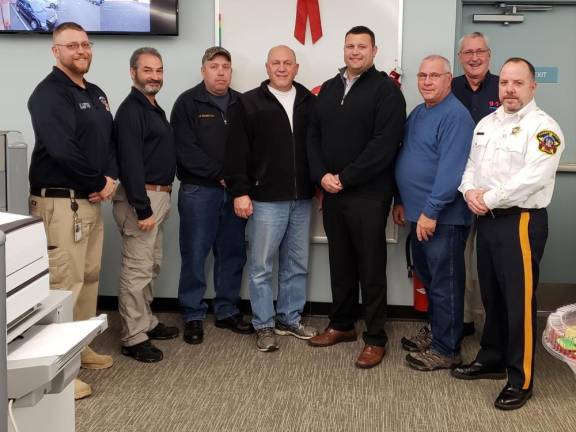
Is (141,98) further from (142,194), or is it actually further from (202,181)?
(202,181)

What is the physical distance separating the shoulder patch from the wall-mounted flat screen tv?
2148mm

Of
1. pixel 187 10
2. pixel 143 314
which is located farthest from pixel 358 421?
pixel 187 10

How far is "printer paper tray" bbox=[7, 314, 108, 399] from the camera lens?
55.4 inches

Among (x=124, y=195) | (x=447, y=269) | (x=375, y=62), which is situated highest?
(x=375, y=62)

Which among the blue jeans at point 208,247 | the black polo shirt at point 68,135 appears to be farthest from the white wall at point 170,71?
the black polo shirt at point 68,135

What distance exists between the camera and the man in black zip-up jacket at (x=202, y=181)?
3.57m

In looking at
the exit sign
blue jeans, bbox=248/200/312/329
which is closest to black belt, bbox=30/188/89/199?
blue jeans, bbox=248/200/312/329

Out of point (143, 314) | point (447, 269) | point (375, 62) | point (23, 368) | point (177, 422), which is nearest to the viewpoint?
point (23, 368)

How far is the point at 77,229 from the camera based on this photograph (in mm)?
2934

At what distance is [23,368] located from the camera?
1.40 metres

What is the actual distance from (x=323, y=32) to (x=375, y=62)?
1.13 feet

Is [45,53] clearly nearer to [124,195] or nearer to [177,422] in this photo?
[124,195]

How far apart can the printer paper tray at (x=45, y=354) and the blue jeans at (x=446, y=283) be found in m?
1.88

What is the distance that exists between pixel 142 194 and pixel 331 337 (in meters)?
1.23
